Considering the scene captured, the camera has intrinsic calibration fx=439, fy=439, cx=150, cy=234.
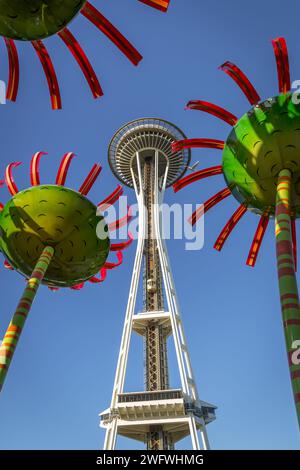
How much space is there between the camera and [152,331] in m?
36.8

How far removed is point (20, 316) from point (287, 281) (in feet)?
9.96

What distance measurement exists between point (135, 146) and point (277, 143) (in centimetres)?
4615

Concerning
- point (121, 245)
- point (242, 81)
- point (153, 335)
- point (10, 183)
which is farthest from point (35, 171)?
point (153, 335)

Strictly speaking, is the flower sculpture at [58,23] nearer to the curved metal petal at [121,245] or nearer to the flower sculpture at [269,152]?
the flower sculpture at [269,152]

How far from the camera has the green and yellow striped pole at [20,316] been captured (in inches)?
184

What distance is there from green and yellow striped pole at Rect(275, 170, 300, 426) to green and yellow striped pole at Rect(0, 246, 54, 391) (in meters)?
2.86

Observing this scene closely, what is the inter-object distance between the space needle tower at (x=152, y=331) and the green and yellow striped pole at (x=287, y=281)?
83.6 feet

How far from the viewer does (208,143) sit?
601 cm

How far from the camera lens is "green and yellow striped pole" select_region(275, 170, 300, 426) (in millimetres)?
3668

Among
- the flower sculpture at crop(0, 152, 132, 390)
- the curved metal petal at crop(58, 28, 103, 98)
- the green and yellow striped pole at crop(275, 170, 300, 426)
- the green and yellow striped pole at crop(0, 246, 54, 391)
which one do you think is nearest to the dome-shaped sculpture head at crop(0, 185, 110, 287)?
the flower sculpture at crop(0, 152, 132, 390)

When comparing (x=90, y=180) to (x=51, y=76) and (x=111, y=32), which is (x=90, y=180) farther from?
(x=111, y=32)

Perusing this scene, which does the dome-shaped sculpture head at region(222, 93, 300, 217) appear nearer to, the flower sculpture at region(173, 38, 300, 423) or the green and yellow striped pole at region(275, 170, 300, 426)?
the flower sculpture at region(173, 38, 300, 423)

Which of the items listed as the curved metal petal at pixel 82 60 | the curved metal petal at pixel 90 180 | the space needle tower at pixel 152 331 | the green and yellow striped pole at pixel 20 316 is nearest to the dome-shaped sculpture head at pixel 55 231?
the green and yellow striped pole at pixel 20 316

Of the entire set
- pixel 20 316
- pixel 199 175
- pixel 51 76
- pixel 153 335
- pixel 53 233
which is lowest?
pixel 20 316
